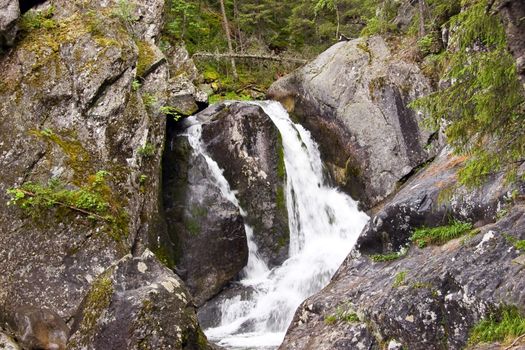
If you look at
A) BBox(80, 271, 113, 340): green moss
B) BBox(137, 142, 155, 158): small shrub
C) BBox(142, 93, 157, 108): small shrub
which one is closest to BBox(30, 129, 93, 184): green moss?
BBox(137, 142, 155, 158): small shrub

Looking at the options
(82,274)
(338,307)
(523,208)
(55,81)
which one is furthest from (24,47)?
(523,208)

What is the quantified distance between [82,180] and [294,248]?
22.3ft

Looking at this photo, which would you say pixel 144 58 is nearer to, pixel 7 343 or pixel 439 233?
pixel 7 343

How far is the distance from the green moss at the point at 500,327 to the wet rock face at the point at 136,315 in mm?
3997

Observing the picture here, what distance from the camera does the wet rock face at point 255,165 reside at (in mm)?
14562

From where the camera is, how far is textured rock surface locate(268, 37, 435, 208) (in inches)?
615

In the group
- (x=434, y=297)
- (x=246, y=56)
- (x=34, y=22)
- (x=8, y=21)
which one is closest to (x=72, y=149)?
(x=8, y=21)

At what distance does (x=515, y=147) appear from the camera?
5219mm

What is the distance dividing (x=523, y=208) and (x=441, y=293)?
1.94 meters

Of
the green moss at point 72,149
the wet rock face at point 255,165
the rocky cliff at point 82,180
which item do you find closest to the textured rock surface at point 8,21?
the rocky cliff at point 82,180

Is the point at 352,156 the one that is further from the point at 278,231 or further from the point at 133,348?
the point at 133,348

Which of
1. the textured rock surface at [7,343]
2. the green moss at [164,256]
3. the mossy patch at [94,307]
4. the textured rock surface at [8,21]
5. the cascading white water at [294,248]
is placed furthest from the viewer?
the green moss at [164,256]

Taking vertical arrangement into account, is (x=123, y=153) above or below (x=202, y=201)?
above

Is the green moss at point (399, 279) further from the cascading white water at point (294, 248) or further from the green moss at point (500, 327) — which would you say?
the cascading white water at point (294, 248)
